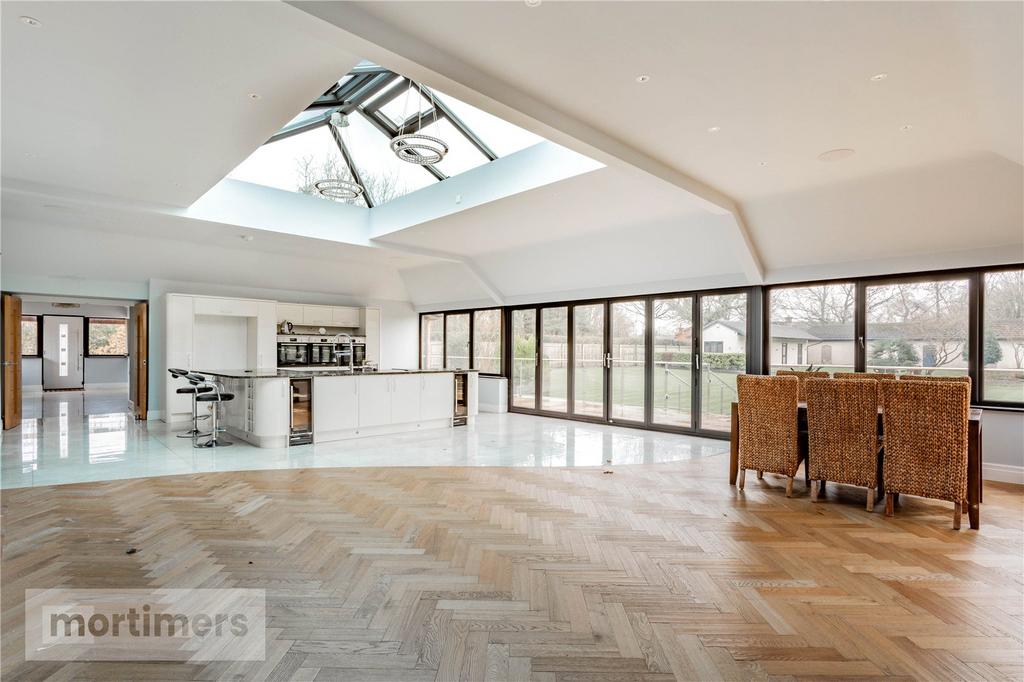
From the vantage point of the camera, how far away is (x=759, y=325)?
6.47 meters

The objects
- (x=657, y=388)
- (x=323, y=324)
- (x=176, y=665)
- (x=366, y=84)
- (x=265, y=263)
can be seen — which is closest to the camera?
(x=176, y=665)

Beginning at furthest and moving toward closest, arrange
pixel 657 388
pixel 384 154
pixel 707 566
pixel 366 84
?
pixel 657 388 < pixel 384 154 < pixel 366 84 < pixel 707 566

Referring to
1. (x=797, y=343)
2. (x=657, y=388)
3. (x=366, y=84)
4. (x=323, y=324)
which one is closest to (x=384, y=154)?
(x=366, y=84)

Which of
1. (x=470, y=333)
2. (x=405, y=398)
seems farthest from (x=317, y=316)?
(x=405, y=398)

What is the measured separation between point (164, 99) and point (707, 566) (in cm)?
465

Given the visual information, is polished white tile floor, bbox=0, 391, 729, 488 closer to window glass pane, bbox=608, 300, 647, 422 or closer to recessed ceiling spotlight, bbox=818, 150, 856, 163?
window glass pane, bbox=608, 300, 647, 422

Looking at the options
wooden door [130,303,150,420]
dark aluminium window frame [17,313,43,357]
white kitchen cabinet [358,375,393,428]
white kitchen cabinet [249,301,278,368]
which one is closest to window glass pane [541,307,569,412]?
white kitchen cabinet [358,375,393,428]

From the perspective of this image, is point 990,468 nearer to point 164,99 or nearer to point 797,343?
point 797,343

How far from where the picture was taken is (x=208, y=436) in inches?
268

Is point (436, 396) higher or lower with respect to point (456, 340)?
lower

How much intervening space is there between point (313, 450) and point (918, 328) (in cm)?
704

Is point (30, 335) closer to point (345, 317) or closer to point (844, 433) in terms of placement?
point (345, 317)

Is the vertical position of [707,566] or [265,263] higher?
[265,263]

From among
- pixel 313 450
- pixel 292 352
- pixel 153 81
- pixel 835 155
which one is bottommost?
pixel 313 450
